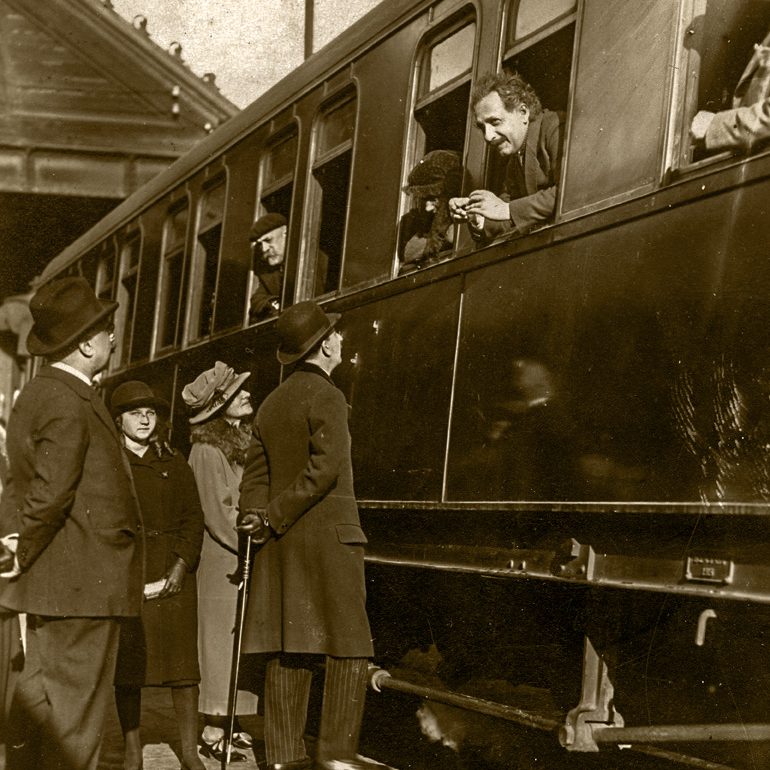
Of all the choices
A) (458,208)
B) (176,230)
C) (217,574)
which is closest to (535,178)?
(458,208)

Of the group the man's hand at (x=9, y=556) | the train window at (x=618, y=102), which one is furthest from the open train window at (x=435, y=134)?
the man's hand at (x=9, y=556)

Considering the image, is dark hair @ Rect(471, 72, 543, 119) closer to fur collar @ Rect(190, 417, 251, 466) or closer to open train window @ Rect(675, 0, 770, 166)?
open train window @ Rect(675, 0, 770, 166)

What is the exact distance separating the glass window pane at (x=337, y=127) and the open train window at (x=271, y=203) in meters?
0.36

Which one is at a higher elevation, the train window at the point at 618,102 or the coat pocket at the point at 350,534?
the train window at the point at 618,102

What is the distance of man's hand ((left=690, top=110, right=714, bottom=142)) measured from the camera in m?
3.87

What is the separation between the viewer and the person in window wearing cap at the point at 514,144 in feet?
15.3

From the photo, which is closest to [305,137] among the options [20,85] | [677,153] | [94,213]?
[677,153]

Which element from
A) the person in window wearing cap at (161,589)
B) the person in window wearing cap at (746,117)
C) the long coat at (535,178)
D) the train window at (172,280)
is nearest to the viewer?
the person in window wearing cap at (746,117)

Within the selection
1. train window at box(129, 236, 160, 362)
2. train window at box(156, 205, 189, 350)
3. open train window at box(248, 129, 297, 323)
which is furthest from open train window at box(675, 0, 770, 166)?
train window at box(129, 236, 160, 362)

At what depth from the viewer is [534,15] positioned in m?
4.83

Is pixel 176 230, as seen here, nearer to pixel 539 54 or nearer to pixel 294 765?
pixel 539 54

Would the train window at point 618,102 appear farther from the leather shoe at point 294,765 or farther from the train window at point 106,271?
the train window at point 106,271

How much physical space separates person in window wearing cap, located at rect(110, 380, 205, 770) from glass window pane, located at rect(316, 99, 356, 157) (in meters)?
1.79

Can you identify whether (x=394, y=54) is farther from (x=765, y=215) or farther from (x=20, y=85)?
(x=20, y=85)
